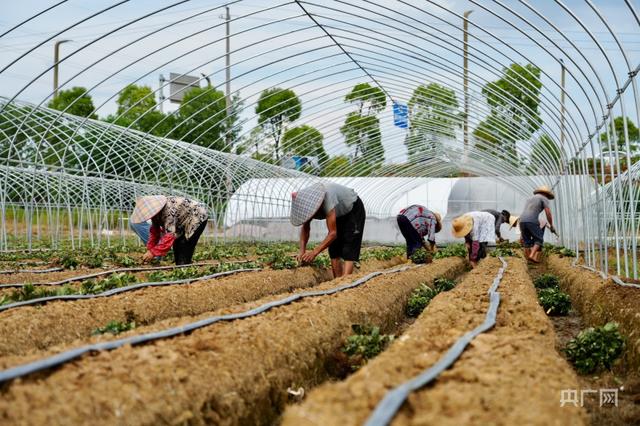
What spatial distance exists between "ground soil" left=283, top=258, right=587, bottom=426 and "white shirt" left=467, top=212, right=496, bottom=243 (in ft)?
32.8

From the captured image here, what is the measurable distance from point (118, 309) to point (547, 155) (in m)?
17.9

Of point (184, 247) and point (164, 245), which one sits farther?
point (184, 247)

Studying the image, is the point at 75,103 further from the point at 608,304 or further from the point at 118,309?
the point at 608,304

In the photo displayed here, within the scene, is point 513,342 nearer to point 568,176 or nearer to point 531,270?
point 531,270

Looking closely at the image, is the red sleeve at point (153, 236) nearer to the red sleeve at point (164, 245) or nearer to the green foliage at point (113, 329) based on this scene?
the red sleeve at point (164, 245)

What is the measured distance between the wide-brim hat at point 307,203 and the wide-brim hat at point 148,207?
2.22m

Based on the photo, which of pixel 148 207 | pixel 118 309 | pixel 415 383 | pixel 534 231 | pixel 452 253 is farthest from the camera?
pixel 452 253

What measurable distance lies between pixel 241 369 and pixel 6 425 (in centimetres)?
172

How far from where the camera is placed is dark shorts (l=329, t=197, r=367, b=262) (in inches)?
432

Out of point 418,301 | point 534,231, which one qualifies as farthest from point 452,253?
point 418,301

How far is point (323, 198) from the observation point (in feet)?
34.3

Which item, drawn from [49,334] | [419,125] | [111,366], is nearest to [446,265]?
[419,125]

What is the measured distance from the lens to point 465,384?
3.69m

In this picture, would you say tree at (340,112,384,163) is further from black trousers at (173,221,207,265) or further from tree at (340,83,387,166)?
black trousers at (173,221,207,265)
